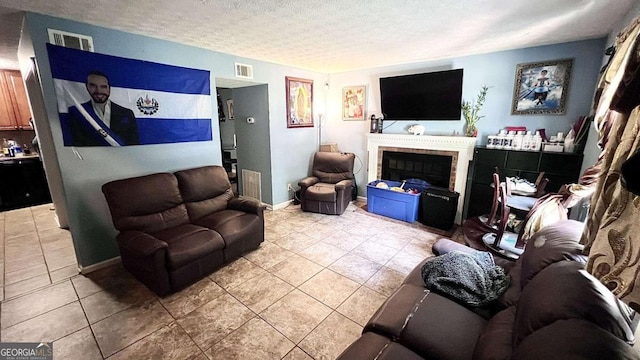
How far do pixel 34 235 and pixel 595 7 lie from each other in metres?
6.59

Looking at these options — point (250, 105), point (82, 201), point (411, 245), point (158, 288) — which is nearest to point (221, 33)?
point (250, 105)

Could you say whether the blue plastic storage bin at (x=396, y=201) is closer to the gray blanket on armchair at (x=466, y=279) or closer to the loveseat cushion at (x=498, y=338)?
the gray blanket on armchair at (x=466, y=279)

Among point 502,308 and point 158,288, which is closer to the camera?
point 502,308

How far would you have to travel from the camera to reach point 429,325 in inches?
52.6

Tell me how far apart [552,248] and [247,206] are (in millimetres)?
2727

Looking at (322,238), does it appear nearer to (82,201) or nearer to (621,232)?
(82,201)

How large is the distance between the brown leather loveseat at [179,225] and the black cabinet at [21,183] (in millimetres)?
3562

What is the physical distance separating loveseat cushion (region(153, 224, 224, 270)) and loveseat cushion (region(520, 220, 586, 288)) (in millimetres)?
2455

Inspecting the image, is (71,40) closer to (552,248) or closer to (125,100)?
(125,100)

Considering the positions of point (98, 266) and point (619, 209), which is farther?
point (98, 266)

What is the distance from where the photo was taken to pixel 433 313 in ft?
4.65

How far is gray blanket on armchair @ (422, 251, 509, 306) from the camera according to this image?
1.53 metres

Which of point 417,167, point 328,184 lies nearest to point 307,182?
point 328,184

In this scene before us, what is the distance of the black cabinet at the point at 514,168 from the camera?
277cm
